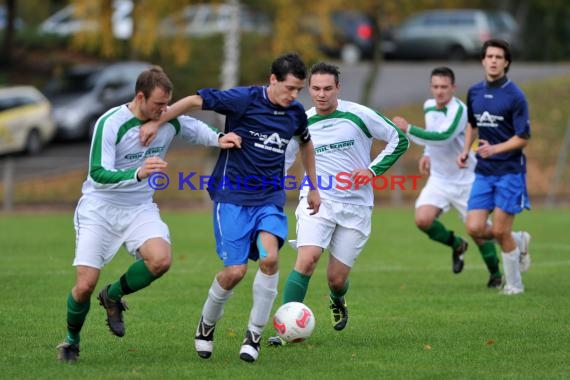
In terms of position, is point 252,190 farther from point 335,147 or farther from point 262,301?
point 335,147

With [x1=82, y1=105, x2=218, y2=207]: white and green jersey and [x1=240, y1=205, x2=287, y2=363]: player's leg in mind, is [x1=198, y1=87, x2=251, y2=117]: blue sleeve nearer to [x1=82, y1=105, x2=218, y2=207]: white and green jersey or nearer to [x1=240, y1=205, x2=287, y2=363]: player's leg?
[x1=82, y1=105, x2=218, y2=207]: white and green jersey

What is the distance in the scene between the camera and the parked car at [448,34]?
37500 mm

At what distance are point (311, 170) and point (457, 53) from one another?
30.8m

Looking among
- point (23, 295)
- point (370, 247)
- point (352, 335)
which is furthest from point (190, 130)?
point (370, 247)

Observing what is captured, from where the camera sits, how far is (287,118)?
26.7 feet

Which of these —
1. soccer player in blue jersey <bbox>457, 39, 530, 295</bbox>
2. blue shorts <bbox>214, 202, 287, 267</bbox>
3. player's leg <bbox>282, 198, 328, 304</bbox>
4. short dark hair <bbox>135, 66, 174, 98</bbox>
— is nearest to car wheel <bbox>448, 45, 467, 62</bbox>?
soccer player in blue jersey <bbox>457, 39, 530, 295</bbox>

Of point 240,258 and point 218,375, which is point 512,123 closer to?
point 240,258

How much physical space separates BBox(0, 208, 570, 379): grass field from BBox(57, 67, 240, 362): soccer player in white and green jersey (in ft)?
1.44

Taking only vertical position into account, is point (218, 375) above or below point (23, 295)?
above

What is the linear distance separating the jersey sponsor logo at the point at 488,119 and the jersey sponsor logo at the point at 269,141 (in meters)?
3.52

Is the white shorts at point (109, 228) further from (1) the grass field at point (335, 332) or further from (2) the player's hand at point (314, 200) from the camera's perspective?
(2) the player's hand at point (314, 200)

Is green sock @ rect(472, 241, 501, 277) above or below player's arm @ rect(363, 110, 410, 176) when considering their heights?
below

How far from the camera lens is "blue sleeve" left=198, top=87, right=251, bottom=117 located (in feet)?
26.0

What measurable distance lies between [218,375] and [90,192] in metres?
1.64
